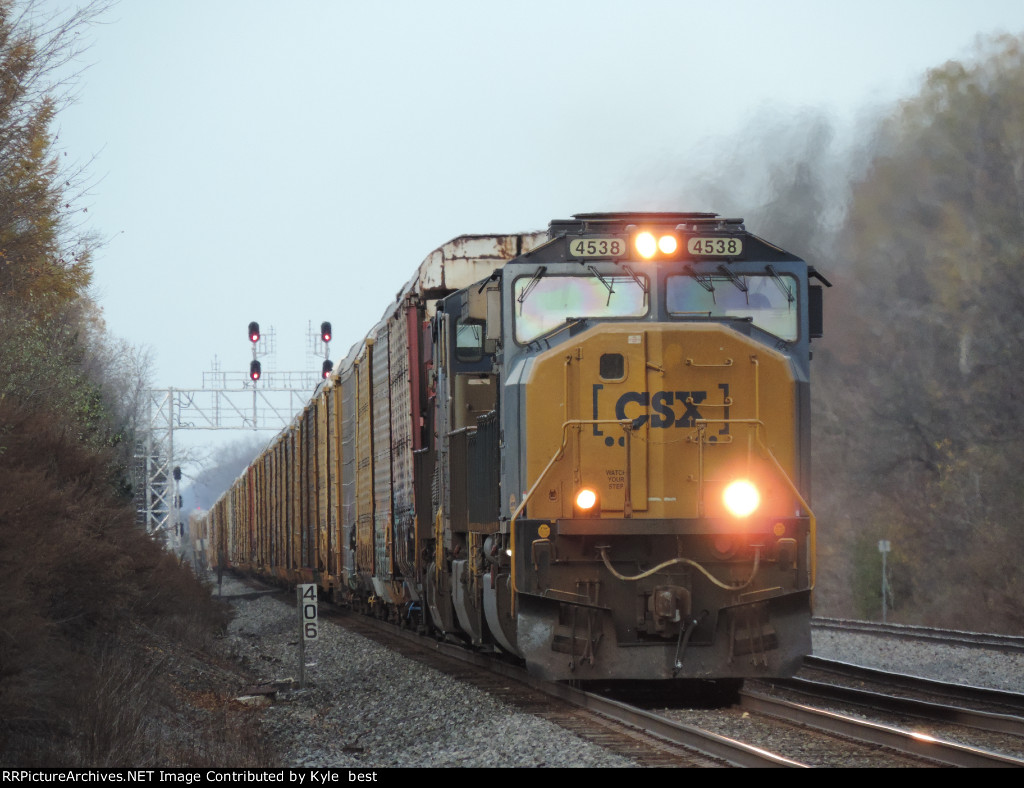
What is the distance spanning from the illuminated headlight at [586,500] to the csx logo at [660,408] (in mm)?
620

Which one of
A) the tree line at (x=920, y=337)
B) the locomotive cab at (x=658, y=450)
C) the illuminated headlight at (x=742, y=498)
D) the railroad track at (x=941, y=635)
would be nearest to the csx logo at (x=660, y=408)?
the locomotive cab at (x=658, y=450)

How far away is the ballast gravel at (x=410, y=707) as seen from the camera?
827 cm

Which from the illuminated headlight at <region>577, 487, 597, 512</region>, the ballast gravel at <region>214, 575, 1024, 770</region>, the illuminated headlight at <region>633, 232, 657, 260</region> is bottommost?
the ballast gravel at <region>214, 575, 1024, 770</region>

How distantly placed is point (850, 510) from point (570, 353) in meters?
27.3

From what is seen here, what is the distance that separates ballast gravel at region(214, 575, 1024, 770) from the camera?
8266 mm

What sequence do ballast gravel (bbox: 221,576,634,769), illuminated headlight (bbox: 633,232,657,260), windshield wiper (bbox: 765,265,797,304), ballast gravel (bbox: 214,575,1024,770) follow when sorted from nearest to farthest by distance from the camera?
ballast gravel (bbox: 221,576,634,769) < ballast gravel (bbox: 214,575,1024,770) < illuminated headlight (bbox: 633,232,657,260) < windshield wiper (bbox: 765,265,797,304)

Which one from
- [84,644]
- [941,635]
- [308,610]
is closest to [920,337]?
[941,635]

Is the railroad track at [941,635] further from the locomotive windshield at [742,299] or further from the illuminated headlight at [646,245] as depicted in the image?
the illuminated headlight at [646,245]

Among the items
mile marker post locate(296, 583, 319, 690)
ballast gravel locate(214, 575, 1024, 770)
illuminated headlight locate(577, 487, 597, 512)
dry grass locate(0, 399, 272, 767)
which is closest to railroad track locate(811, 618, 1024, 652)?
ballast gravel locate(214, 575, 1024, 770)

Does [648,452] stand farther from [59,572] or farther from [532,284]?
[59,572]

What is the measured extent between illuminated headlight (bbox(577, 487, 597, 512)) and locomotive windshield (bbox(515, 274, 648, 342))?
1290 mm

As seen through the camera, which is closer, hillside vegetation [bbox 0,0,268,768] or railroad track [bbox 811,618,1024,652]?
hillside vegetation [bbox 0,0,268,768]

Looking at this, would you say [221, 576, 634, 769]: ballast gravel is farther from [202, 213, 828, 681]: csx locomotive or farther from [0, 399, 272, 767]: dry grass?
[202, 213, 828, 681]: csx locomotive
